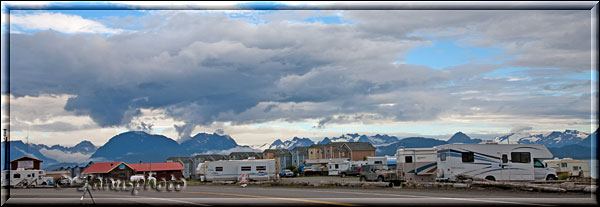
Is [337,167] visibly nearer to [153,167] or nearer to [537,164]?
[153,167]

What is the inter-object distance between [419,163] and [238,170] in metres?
17.2

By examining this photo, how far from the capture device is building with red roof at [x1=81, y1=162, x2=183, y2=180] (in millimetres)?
49769

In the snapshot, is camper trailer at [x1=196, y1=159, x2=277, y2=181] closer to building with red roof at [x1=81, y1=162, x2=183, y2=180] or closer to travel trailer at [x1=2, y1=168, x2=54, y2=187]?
building with red roof at [x1=81, y1=162, x2=183, y2=180]

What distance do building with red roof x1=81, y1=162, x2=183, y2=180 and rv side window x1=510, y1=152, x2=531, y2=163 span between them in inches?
1345

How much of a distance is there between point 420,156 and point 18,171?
36.7 meters

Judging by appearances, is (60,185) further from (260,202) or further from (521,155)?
(521,155)

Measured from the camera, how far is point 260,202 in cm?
2111

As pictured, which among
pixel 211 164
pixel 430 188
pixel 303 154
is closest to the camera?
pixel 430 188

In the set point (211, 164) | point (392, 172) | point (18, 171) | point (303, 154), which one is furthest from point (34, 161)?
point (303, 154)

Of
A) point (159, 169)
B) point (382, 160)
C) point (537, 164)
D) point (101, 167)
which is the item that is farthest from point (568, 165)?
point (101, 167)

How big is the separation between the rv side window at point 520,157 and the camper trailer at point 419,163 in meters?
5.14

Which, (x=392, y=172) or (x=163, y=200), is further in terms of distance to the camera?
(x=392, y=172)

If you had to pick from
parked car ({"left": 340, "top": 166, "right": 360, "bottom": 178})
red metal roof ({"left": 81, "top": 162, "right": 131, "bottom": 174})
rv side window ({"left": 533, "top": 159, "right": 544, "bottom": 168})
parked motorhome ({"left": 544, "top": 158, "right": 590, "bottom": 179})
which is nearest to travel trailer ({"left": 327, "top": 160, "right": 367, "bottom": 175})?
parked car ({"left": 340, "top": 166, "right": 360, "bottom": 178})

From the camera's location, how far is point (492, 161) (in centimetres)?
3400
